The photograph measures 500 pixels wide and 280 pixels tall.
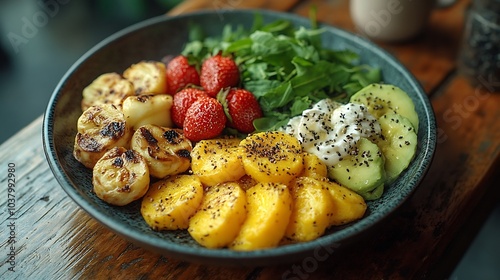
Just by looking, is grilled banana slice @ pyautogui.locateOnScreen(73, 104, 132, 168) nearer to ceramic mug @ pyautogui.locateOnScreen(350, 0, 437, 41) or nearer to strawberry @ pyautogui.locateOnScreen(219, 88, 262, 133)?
strawberry @ pyautogui.locateOnScreen(219, 88, 262, 133)

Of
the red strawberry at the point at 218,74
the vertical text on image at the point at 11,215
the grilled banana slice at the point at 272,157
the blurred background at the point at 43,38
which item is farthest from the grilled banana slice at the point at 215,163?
the blurred background at the point at 43,38

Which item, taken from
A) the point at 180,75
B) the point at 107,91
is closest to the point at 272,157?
the point at 180,75

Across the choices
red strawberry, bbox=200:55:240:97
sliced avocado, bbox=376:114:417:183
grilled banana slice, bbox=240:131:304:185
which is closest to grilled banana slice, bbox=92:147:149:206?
grilled banana slice, bbox=240:131:304:185

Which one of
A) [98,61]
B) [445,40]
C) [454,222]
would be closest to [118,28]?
[98,61]

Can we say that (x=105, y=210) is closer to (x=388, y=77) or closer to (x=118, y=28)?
(x=388, y=77)

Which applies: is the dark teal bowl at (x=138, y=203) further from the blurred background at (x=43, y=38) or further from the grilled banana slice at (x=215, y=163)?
the blurred background at (x=43, y=38)

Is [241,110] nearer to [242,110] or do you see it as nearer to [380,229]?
[242,110]
